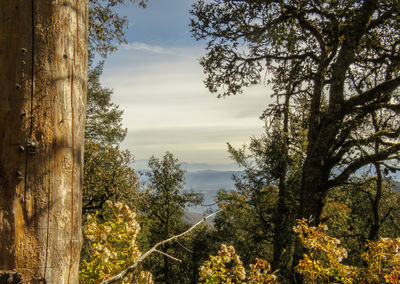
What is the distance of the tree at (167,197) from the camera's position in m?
22.9

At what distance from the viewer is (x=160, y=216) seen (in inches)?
945

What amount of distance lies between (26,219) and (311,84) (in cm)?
854

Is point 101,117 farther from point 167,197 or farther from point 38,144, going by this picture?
point 38,144

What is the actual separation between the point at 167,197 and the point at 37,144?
22.2 meters

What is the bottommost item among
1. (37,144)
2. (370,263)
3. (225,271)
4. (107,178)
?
(225,271)

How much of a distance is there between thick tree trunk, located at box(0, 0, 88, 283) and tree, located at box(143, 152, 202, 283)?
853 inches

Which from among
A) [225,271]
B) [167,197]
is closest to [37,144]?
[225,271]

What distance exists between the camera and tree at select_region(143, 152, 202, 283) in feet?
75.1

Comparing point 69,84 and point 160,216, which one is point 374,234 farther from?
point 160,216

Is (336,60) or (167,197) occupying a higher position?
(336,60)

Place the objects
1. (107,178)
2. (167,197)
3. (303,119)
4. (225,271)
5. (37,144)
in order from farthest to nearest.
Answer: (167,197) → (107,178) → (303,119) → (225,271) → (37,144)

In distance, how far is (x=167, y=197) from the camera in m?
22.9

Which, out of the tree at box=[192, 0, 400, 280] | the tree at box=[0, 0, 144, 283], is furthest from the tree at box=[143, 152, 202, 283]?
the tree at box=[0, 0, 144, 283]

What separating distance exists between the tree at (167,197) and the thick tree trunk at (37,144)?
21.7m
